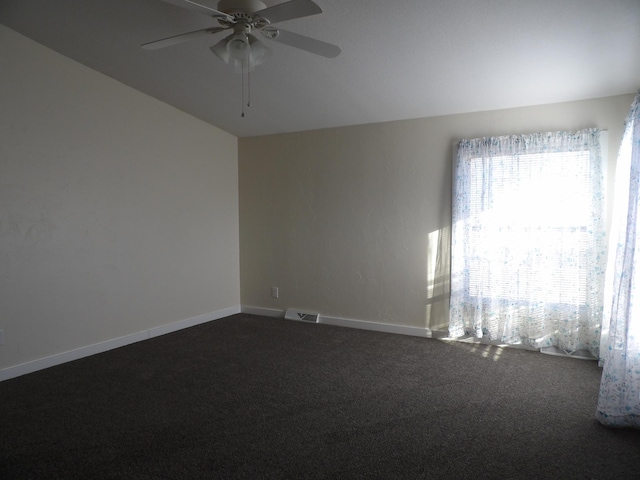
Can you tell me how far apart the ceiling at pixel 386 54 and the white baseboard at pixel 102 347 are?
249 cm

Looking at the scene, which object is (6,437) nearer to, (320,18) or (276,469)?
(276,469)

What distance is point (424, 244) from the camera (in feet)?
14.6

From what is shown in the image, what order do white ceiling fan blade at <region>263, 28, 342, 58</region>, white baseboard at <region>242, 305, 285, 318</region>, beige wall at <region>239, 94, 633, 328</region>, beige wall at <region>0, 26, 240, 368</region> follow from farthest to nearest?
white baseboard at <region>242, 305, 285, 318</region>
beige wall at <region>239, 94, 633, 328</region>
beige wall at <region>0, 26, 240, 368</region>
white ceiling fan blade at <region>263, 28, 342, 58</region>

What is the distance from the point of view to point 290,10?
2.11m

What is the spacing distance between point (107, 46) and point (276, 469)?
342 cm

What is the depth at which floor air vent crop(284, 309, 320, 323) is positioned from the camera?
5129mm

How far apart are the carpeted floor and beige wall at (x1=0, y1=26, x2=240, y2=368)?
0.48 m

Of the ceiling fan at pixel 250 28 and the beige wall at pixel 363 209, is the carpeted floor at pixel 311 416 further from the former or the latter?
the ceiling fan at pixel 250 28

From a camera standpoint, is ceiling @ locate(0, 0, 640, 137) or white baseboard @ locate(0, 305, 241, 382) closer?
ceiling @ locate(0, 0, 640, 137)

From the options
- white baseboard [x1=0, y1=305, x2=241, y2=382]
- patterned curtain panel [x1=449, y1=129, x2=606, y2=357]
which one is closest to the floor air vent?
white baseboard [x1=0, y1=305, x2=241, y2=382]

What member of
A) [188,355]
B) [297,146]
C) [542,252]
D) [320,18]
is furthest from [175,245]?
[542,252]

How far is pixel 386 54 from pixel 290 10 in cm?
136

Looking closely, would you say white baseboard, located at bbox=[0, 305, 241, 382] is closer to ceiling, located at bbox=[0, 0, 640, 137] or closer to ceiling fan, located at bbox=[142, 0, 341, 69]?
ceiling, located at bbox=[0, 0, 640, 137]

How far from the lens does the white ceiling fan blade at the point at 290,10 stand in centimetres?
204
